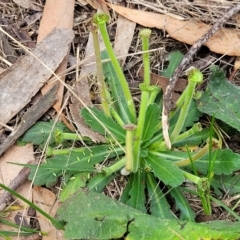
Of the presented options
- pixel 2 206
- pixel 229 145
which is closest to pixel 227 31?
pixel 229 145

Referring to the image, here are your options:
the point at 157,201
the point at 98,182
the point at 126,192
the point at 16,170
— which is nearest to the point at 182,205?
the point at 157,201

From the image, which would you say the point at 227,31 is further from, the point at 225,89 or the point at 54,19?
the point at 54,19

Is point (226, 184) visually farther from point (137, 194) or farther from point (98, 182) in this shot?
point (98, 182)

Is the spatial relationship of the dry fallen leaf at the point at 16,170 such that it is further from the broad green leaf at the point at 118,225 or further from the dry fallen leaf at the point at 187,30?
the dry fallen leaf at the point at 187,30

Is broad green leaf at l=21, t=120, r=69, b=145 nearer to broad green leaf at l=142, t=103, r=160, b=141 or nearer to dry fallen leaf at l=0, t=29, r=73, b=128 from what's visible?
dry fallen leaf at l=0, t=29, r=73, b=128

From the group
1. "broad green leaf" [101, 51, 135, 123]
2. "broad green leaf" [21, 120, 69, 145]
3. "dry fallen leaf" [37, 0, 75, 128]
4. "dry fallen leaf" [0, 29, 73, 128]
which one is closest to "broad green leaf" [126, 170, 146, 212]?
"broad green leaf" [101, 51, 135, 123]
